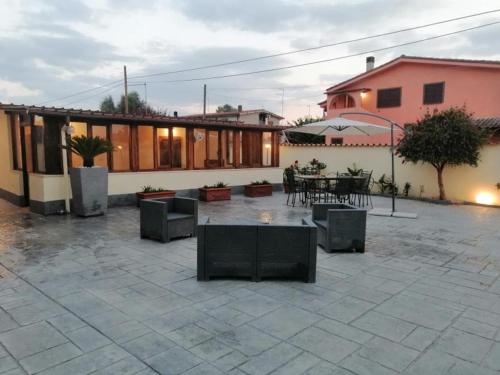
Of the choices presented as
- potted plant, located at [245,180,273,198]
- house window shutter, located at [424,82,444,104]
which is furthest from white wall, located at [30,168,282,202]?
house window shutter, located at [424,82,444,104]

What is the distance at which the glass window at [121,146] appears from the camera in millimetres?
9651

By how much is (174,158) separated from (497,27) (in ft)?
39.3

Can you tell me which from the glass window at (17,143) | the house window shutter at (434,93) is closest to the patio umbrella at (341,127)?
the glass window at (17,143)

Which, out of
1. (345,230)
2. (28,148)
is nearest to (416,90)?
(345,230)

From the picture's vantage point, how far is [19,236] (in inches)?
246

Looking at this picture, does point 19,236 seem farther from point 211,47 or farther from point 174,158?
point 211,47

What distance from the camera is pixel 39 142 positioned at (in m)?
8.59

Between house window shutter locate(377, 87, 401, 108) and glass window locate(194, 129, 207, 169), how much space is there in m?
12.1

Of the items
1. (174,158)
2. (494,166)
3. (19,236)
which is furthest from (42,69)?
(494,166)

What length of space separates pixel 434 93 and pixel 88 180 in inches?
638

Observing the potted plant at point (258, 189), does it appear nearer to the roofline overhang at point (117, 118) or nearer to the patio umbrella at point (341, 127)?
the roofline overhang at point (117, 118)

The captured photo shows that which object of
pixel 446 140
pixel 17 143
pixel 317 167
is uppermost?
pixel 446 140

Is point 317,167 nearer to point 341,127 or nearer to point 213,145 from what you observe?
point 341,127

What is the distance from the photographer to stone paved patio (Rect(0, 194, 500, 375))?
2566 millimetres
